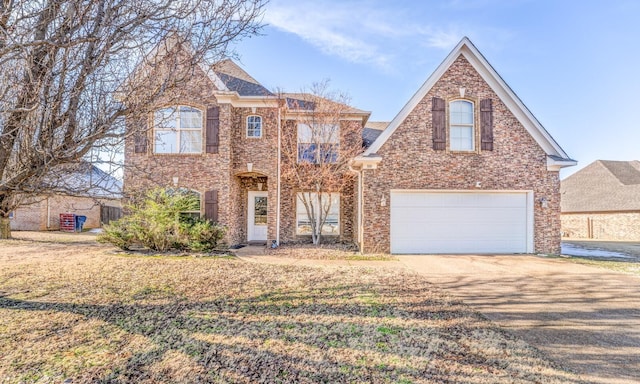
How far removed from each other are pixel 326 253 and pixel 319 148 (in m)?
4.39

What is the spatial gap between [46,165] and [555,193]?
44.7ft

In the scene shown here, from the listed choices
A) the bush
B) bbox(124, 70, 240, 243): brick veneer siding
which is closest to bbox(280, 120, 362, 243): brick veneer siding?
bbox(124, 70, 240, 243): brick veneer siding

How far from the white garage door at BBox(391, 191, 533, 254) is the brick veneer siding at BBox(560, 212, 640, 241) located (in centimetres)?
1468

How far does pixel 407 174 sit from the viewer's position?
11367mm

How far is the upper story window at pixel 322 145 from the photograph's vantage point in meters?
13.3

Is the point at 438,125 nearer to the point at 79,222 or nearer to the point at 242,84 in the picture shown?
the point at 242,84

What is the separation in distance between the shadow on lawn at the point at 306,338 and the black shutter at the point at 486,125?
7.70 metres

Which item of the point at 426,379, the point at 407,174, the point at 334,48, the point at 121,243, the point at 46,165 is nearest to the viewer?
the point at 426,379

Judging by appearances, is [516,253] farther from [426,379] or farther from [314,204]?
[426,379]

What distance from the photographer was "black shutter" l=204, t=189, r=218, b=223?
12383 mm

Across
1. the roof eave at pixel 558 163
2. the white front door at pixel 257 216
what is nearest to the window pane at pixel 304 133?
the white front door at pixel 257 216

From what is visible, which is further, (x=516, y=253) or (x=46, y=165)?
(x=516, y=253)

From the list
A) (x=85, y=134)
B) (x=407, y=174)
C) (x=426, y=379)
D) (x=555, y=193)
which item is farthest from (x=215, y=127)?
(x=555, y=193)

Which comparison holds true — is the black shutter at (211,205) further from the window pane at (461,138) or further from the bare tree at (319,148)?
the window pane at (461,138)
